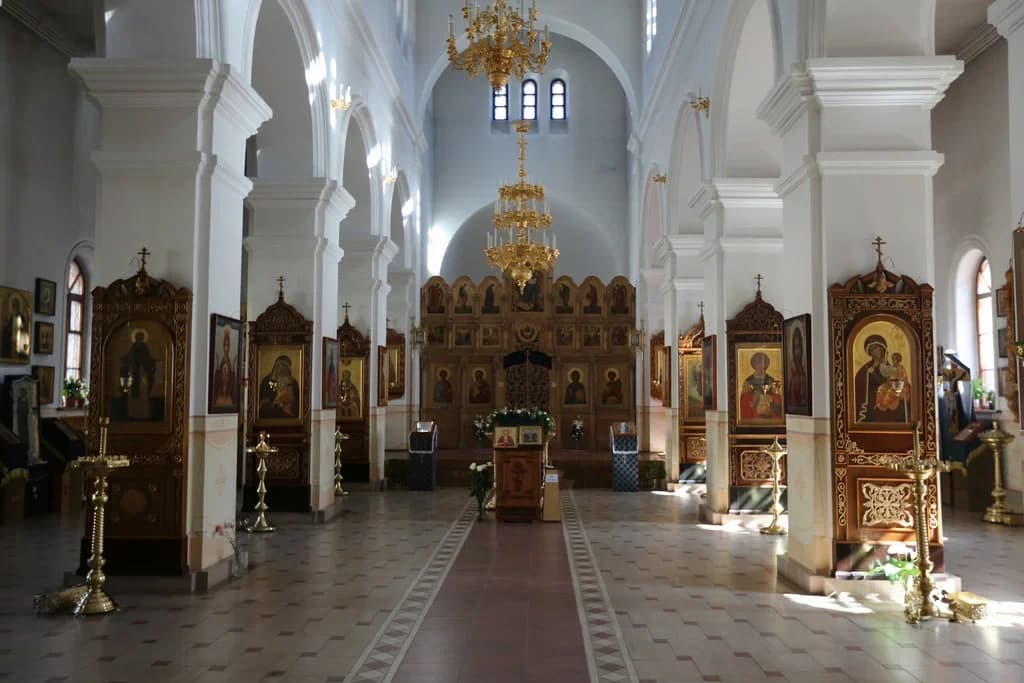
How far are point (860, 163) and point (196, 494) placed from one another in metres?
6.71

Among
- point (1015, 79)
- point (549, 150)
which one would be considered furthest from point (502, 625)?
point (549, 150)

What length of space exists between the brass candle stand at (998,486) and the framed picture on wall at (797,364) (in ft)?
18.9

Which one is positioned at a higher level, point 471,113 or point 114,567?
point 471,113

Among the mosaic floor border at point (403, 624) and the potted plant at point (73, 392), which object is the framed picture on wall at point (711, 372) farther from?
the potted plant at point (73, 392)

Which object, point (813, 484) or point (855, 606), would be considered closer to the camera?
point (855, 606)

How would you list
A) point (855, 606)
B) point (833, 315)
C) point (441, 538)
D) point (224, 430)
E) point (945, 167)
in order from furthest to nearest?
1. point (945, 167)
2. point (441, 538)
3. point (224, 430)
4. point (833, 315)
5. point (855, 606)

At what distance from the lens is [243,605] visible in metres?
7.38

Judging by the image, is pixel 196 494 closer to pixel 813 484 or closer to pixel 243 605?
pixel 243 605

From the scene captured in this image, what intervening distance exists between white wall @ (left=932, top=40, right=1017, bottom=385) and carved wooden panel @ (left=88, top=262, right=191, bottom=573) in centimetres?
1247

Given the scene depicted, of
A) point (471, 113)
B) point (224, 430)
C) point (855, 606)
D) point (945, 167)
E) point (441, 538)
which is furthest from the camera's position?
point (471, 113)

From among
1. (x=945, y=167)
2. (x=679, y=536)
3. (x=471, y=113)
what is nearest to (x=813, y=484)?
(x=679, y=536)

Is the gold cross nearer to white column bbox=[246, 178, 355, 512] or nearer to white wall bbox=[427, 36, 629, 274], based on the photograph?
white column bbox=[246, 178, 355, 512]

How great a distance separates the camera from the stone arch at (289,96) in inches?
436

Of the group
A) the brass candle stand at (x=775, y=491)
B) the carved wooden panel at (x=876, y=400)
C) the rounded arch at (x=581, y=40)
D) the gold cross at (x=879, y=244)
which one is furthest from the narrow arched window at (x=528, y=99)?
the carved wooden panel at (x=876, y=400)
